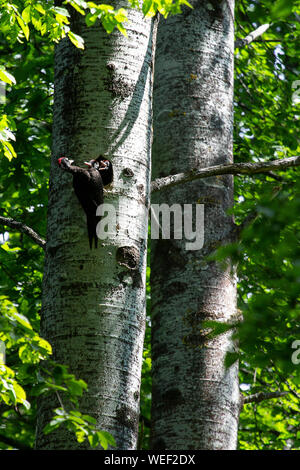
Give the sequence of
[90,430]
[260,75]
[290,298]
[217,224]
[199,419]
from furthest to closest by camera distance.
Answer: [260,75] → [217,224] → [199,419] → [90,430] → [290,298]

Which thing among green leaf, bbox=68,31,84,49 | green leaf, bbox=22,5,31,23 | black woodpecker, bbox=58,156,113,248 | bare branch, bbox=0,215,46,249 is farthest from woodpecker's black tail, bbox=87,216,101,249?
green leaf, bbox=22,5,31,23

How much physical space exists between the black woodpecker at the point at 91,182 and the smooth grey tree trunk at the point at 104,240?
33 millimetres

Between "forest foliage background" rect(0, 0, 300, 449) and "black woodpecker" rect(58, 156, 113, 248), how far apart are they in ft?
1.59

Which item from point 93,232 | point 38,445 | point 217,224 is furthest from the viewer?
point 217,224

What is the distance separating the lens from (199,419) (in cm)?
360

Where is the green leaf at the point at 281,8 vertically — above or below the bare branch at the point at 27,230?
above

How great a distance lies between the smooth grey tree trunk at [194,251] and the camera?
12.0ft

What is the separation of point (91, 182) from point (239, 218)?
367 centimetres

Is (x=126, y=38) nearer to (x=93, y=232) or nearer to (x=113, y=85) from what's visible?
(x=113, y=85)

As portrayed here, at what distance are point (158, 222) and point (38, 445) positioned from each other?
2.03m

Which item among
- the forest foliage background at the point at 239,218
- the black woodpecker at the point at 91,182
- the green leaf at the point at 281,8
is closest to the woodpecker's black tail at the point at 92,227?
the black woodpecker at the point at 91,182

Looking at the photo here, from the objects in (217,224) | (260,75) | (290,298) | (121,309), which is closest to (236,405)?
(217,224)

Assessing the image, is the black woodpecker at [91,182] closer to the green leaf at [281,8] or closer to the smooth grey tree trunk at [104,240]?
the smooth grey tree trunk at [104,240]

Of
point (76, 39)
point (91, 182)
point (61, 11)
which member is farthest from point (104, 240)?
point (61, 11)
